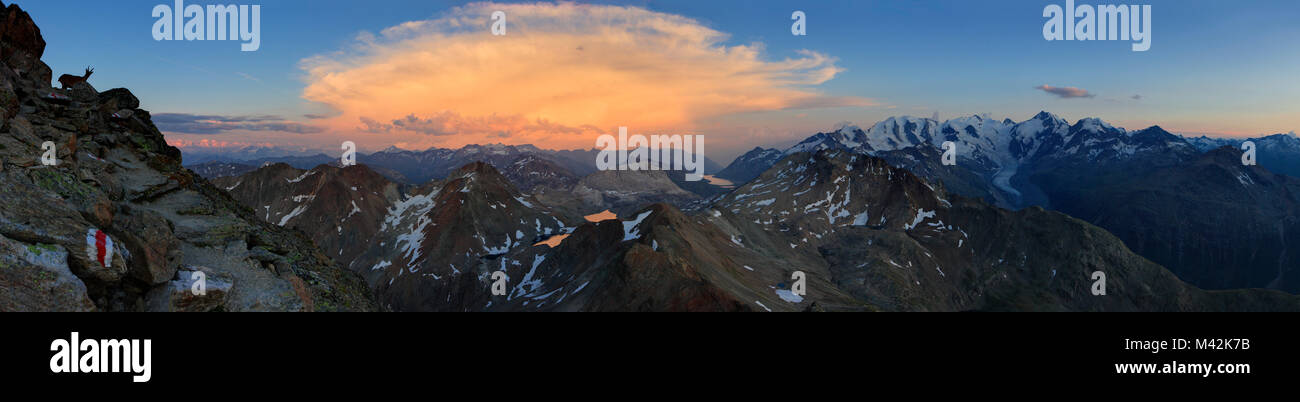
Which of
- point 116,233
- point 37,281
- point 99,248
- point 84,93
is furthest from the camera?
point 84,93

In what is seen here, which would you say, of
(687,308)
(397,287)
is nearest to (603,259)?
(687,308)

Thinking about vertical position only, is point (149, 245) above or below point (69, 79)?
below

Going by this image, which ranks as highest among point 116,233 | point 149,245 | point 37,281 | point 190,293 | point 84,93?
point 84,93

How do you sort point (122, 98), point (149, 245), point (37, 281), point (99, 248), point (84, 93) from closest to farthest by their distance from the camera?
1. point (37, 281)
2. point (99, 248)
3. point (149, 245)
4. point (84, 93)
5. point (122, 98)

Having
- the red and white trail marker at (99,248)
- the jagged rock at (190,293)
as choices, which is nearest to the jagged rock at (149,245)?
the jagged rock at (190,293)

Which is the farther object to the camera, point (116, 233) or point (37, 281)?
point (116, 233)

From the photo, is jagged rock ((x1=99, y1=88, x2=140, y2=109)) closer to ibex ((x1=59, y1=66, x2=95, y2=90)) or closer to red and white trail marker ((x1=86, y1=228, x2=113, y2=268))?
ibex ((x1=59, y1=66, x2=95, y2=90))

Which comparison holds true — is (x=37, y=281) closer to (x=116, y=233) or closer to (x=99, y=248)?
(x=99, y=248)

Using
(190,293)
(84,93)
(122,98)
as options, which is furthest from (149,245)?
(122,98)
